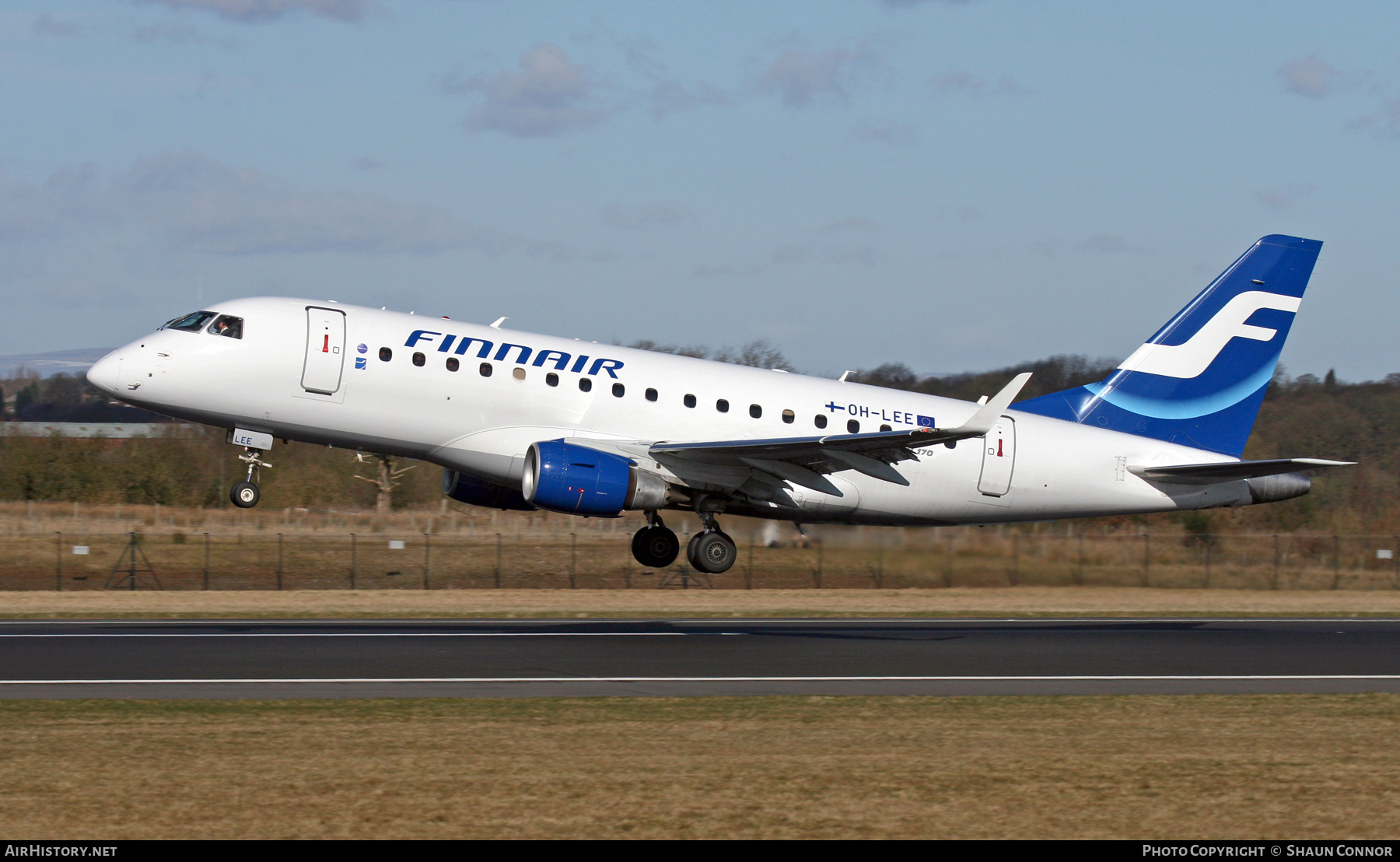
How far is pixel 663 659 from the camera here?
891 inches

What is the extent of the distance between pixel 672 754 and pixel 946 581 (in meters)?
25.5

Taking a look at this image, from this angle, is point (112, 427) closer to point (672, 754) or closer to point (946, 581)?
point (946, 581)

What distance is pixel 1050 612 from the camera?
36125 mm

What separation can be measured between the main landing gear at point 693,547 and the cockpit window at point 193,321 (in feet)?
30.0

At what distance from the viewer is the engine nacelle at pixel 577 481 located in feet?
79.7

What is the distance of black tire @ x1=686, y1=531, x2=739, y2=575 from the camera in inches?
1067

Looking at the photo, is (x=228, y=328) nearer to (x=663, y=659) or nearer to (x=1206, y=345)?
(x=663, y=659)

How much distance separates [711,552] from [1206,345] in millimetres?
13049

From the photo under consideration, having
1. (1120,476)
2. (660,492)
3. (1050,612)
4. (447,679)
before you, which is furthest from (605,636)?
(1050,612)

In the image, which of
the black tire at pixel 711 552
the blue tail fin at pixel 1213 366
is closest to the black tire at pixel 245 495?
the black tire at pixel 711 552

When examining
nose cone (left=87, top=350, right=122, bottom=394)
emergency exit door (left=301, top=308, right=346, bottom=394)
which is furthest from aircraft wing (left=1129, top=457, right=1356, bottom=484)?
nose cone (left=87, top=350, right=122, bottom=394)

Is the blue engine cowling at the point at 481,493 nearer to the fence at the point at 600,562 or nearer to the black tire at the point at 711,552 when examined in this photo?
the black tire at the point at 711,552

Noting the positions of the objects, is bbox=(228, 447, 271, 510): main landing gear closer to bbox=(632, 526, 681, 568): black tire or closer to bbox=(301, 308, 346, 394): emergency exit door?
bbox=(301, 308, 346, 394): emergency exit door
